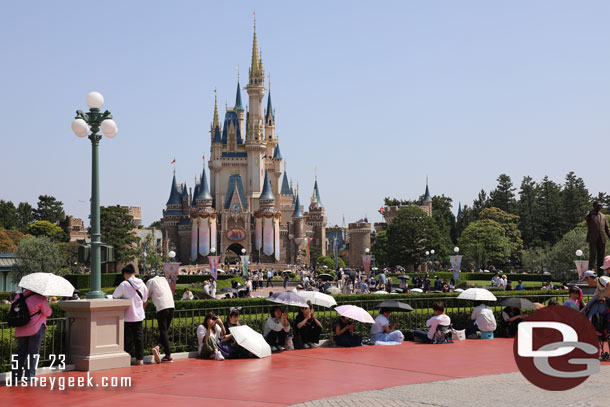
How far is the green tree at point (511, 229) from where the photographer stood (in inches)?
3091

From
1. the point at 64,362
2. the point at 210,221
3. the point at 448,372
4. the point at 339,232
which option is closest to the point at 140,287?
the point at 64,362

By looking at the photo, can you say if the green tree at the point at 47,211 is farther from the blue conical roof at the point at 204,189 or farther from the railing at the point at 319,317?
the railing at the point at 319,317

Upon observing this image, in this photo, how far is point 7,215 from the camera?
109 metres

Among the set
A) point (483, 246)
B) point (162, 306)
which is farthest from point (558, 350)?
point (483, 246)

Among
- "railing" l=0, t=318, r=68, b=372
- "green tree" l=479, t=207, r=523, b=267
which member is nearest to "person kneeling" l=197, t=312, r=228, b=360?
"railing" l=0, t=318, r=68, b=372

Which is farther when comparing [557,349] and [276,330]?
[276,330]

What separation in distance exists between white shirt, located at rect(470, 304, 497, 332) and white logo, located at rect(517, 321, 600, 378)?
195cm

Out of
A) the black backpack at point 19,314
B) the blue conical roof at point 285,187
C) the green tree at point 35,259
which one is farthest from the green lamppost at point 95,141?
the blue conical roof at point 285,187

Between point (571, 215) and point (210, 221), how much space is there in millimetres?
44643

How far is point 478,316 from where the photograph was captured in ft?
50.9

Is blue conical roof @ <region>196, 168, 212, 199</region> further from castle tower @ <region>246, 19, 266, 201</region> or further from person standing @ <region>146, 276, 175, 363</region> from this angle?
person standing @ <region>146, 276, 175, 363</region>

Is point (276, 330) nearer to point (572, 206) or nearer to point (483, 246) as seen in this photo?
point (483, 246)

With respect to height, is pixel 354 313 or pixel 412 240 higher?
pixel 412 240

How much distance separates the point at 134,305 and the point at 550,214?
77778mm
